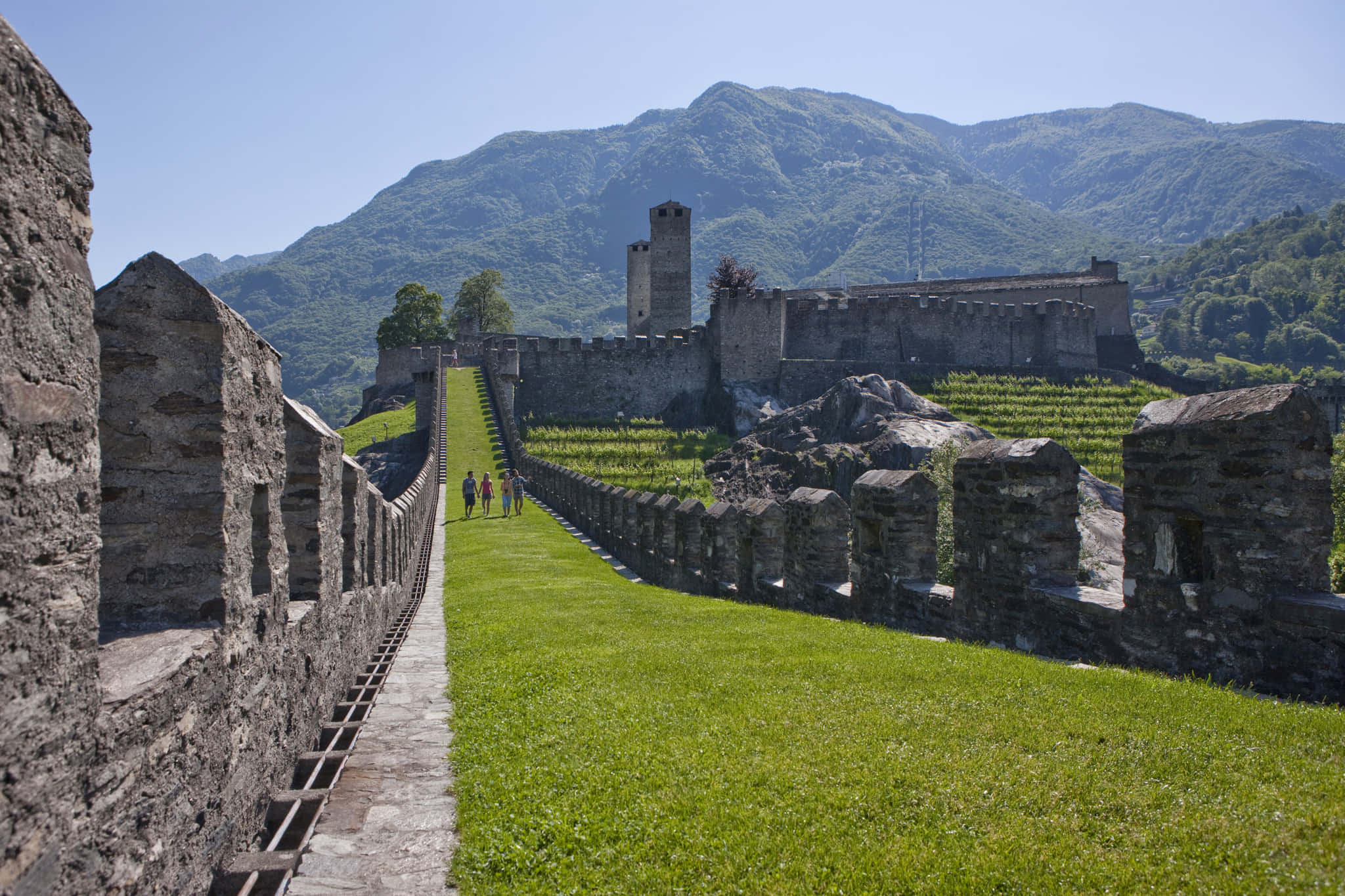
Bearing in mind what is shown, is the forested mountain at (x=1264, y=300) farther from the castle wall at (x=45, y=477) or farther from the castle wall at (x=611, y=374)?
the castle wall at (x=45, y=477)

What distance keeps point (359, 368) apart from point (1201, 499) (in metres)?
156

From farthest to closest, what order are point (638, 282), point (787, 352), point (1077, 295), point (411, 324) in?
1. point (638, 282)
2. point (411, 324)
3. point (1077, 295)
4. point (787, 352)

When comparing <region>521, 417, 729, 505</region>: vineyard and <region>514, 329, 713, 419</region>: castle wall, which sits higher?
<region>514, 329, 713, 419</region>: castle wall

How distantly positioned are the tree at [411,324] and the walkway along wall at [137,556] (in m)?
69.5

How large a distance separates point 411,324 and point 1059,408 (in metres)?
46.7

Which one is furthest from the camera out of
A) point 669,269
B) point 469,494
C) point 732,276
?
point 732,276

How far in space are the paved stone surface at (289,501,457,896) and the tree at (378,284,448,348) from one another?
6866cm

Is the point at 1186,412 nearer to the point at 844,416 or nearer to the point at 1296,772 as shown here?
the point at 1296,772

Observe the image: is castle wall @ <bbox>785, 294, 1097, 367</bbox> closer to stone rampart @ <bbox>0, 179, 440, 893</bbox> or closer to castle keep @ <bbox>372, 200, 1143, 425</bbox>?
castle keep @ <bbox>372, 200, 1143, 425</bbox>

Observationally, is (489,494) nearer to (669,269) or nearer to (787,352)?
(787,352)

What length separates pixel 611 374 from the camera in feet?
183

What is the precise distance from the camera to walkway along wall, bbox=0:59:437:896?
2582 millimetres

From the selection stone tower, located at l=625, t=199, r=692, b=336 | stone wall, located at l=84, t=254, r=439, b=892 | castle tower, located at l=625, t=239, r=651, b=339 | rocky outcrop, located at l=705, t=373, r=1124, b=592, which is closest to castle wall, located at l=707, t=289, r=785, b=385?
rocky outcrop, located at l=705, t=373, r=1124, b=592

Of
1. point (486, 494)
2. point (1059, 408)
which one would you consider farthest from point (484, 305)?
point (486, 494)
